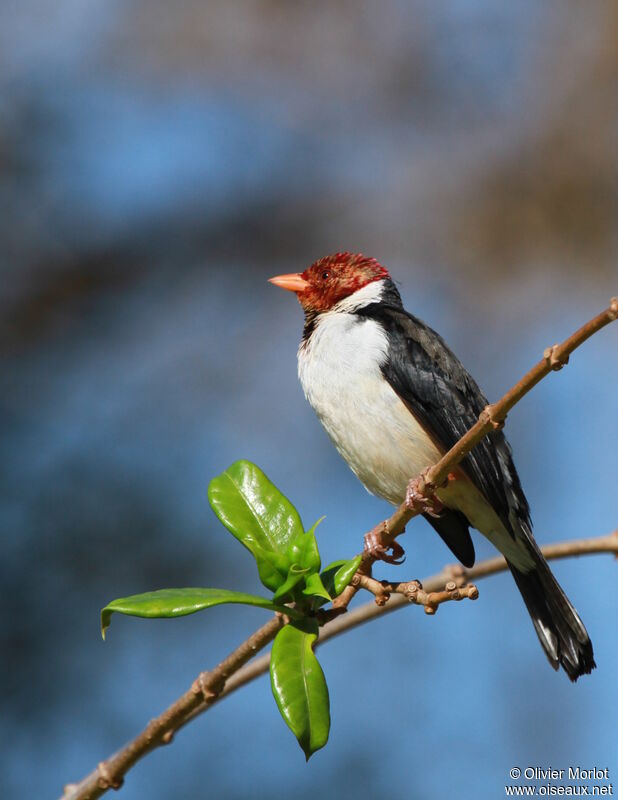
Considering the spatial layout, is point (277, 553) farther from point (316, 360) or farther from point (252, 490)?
point (316, 360)

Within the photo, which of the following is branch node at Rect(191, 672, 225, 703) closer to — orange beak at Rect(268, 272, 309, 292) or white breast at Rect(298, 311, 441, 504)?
white breast at Rect(298, 311, 441, 504)

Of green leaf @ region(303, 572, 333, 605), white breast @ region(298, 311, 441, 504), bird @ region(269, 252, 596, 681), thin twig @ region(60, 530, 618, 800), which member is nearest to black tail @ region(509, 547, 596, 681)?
bird @ region(269, 252, 596, 681)

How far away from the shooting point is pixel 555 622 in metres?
4.00

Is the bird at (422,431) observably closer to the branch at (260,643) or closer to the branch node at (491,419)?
the branch at (260,643)

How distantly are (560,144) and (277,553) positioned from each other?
643 centimetres

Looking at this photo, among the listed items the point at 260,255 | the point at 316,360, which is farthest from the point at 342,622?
the point at 260,255

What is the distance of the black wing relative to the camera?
155 inches

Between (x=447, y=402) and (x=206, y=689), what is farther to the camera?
(x=447, y=402)

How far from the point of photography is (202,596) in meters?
2.19

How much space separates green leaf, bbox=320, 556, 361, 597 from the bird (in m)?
1.52

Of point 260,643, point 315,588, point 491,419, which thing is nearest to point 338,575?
point 315,588

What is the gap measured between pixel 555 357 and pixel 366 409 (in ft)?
6.53

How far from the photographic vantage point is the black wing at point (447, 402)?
3949 millimetres

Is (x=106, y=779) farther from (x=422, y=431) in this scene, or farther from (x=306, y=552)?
(x=422, y=431)
